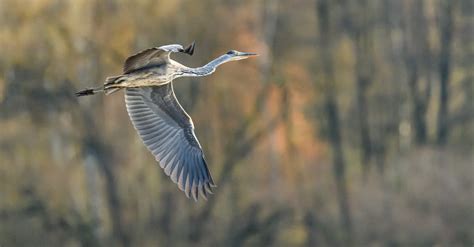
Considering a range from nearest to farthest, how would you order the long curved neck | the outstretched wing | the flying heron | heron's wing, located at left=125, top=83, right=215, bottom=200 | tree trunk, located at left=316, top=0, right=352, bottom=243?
the outstretched wing → the flying heron → the long curved neck → heron's wing, located at left=125, top=83, right=215, bottom=200 → tree trunk, located at left=316, top=0, right=352, bottom=243

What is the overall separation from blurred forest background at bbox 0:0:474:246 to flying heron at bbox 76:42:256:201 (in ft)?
24.9

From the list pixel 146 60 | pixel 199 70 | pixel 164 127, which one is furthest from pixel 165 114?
pixel 146 60

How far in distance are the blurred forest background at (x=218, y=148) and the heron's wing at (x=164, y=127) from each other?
7.56 meters

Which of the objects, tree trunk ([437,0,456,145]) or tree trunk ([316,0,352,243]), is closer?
tree trunk ([316,0,352,243])

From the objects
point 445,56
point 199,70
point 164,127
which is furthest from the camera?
point 445,56

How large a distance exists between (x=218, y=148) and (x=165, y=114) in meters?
10.4

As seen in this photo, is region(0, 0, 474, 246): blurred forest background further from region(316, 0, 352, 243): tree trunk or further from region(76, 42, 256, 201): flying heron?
region(76, 42, 256, 201): flying heron

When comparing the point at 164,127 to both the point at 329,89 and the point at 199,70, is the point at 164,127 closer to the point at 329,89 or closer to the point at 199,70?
the point at 199,70

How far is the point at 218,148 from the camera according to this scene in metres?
24.2

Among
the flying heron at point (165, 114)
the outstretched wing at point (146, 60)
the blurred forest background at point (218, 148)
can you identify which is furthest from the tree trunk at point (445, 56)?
Answer: the outstretched wing at point (146, 60)

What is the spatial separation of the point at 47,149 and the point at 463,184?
750 cm

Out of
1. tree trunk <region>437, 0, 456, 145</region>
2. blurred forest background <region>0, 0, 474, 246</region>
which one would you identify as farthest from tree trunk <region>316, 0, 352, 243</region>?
tree trunk <region>437, 0, 456, 145</region>

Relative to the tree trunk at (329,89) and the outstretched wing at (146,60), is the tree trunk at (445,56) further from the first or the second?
the outstretched wing at (146,60)

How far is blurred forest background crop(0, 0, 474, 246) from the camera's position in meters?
22.2
